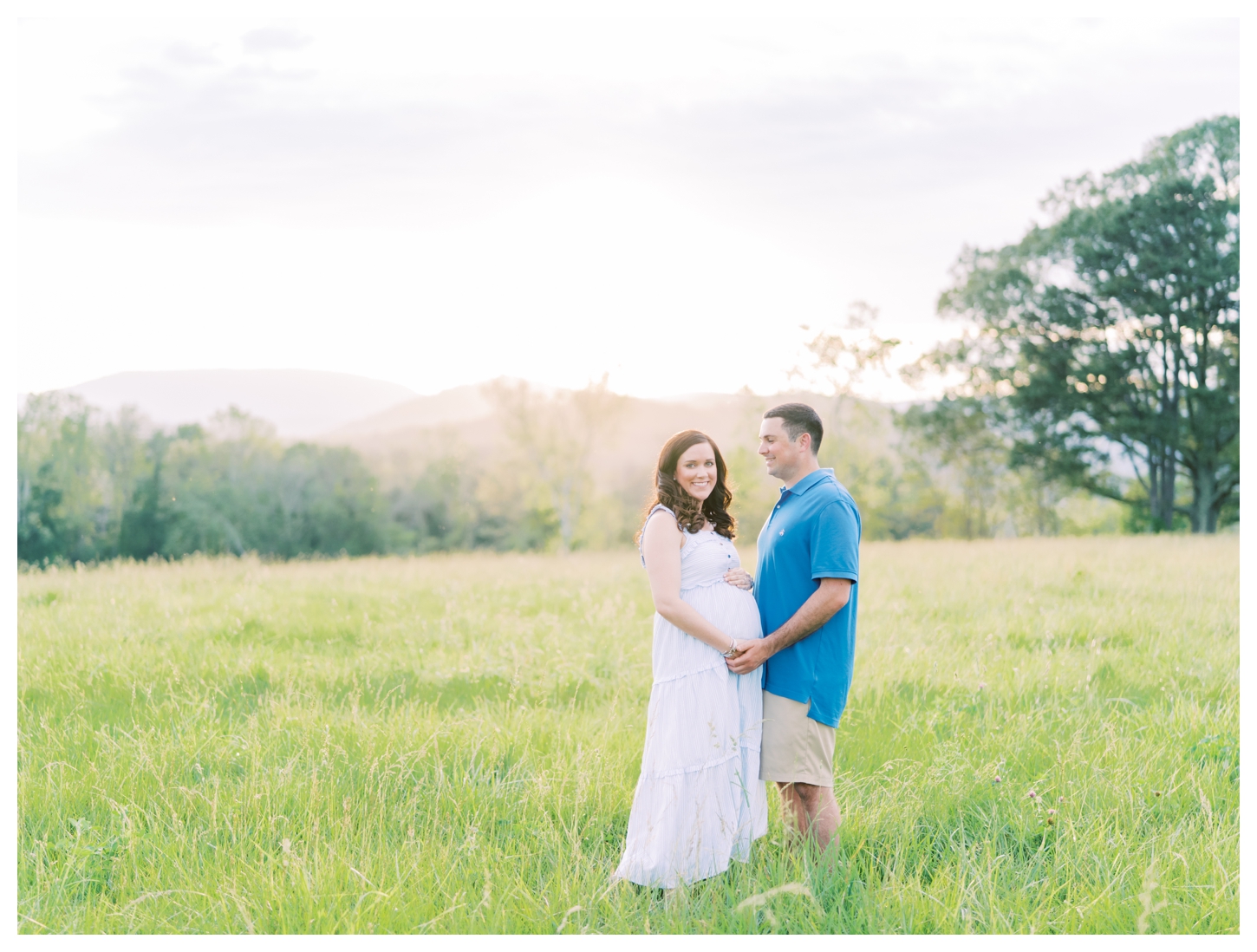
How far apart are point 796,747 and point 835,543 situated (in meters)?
0.98

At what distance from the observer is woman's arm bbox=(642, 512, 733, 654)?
3783 millimetres

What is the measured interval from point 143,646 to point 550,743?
15.9ft

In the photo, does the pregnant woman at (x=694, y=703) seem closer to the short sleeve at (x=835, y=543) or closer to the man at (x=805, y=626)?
the man at (x=805, y=626)

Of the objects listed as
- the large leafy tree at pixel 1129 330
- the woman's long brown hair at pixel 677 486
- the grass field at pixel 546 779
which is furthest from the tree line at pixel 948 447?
the woman's long brown hair at pixel 677 486

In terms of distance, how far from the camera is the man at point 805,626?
3820 millimetres

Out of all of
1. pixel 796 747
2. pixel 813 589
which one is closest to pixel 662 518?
pixel 813 589

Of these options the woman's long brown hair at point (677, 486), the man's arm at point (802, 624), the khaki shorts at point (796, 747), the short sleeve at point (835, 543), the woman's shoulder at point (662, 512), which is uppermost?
the woman's long brown hair at point (677, 486)

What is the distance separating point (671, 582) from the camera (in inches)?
150

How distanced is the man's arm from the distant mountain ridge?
151 ft

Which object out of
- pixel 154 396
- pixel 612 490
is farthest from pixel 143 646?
pixel 612 490

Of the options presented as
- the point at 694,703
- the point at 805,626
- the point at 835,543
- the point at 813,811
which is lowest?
the point at 813,811

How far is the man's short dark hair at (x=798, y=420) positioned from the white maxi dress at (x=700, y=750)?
2.13 feet

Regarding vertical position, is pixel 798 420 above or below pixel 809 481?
above

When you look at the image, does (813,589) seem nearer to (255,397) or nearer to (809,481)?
(809,481)
